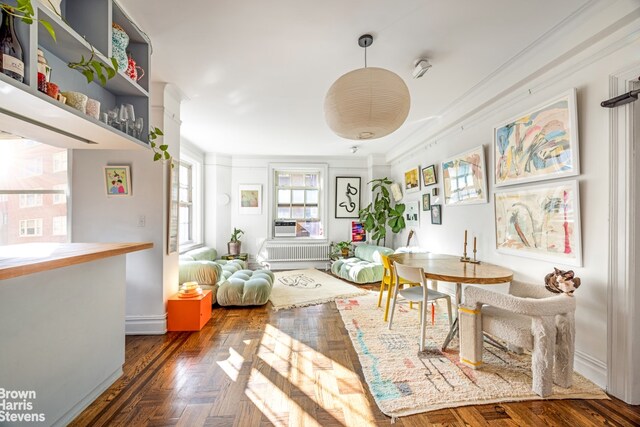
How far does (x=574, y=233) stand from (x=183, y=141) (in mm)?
5256

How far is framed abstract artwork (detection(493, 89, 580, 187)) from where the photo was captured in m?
2.01

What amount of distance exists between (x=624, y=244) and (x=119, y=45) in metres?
3.44

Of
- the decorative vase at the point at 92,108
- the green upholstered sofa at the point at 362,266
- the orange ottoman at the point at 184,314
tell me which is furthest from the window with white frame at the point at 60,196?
the green upholstered sofa at the point at 362,266

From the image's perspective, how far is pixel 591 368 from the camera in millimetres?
1945

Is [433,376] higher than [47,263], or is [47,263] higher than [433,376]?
[47,263]

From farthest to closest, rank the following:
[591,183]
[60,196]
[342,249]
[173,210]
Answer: [342,249] → [173,210] → [60,196] → [591,183]

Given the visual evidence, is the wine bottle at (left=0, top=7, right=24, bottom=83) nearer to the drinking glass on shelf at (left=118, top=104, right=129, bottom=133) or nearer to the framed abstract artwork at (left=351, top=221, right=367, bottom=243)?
the drinking glass on shelf at (left=118, top=104, right=129, bottom=133)

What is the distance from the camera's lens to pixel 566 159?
2037 mm

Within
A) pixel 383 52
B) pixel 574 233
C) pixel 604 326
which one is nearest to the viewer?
pixel 604 326

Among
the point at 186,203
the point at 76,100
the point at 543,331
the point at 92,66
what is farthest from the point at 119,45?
the point at 186,203

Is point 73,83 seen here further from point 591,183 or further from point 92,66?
point 591,183

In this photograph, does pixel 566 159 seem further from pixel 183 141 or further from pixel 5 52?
pixel 183 141

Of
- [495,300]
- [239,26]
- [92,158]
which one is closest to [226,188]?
[92,158]

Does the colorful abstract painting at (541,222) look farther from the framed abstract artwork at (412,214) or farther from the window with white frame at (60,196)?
the window with white frame at (60,196)
